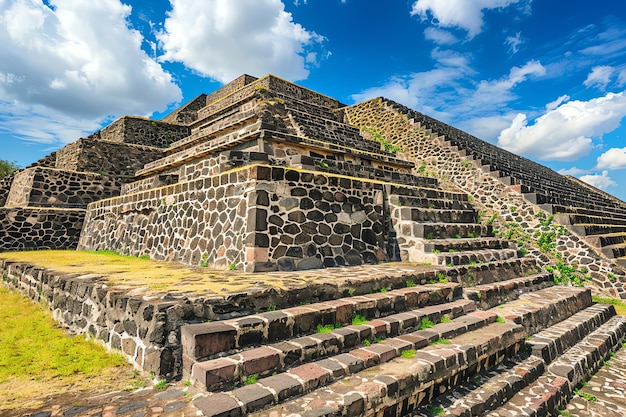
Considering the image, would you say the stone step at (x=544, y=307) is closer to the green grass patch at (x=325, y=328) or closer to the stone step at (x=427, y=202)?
the stone step at (x=427, y=202)

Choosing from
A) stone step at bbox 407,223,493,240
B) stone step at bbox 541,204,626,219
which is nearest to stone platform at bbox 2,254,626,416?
stone step at bbox 407,223,493,240

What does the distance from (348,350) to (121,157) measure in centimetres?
1549

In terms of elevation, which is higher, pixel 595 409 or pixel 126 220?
pixel 126 220

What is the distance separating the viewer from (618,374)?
522 centimetres

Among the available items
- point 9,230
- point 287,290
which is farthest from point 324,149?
point 9,230

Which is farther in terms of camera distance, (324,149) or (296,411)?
(324,149)

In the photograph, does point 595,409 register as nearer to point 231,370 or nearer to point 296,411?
point 296,411

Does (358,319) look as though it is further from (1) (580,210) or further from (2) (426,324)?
(1) (580,210)

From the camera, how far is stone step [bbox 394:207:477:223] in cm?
768

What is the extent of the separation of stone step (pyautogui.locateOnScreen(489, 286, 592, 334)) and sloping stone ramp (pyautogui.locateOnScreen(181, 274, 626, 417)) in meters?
0.07

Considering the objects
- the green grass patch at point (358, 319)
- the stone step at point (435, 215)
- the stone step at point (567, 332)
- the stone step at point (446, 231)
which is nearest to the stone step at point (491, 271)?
the stone step at point (446, 231)

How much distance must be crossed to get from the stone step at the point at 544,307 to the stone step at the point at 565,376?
552 mm

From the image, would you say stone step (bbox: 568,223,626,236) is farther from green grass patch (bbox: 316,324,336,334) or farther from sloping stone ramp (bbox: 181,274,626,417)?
green grass patch (bbox: 316,324,336,334)

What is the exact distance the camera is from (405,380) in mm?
3104
